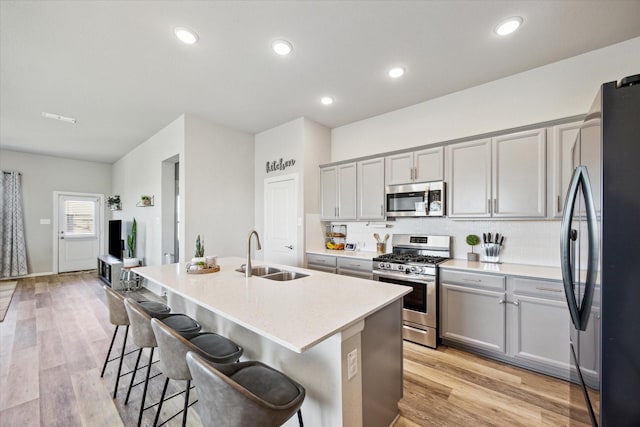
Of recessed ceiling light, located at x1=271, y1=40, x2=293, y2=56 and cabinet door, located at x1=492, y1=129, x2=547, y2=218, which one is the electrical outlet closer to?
cabinet door, located at x1=492, y1=129, x2=547, y2=218

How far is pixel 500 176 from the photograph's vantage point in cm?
275

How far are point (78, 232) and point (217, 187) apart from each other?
5.37 metres

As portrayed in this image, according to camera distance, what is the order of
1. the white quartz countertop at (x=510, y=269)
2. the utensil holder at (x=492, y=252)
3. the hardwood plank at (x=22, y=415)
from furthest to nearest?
the utensil holder at (x=492, y=252)
the white quartz countertop at (x=510, y=269)
the hardwood plank at (x=22, y=415)

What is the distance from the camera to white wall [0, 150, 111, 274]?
6.19 metres

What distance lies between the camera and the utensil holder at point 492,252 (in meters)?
2.95

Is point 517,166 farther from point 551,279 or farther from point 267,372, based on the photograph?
point 267,372

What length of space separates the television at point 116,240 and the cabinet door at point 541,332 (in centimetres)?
689

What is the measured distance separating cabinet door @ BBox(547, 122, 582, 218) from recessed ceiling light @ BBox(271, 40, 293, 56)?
8.35 ft

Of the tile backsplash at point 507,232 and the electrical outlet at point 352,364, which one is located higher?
the tile backsplash at point 507,232

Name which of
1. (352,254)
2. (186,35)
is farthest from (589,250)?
(186,35)

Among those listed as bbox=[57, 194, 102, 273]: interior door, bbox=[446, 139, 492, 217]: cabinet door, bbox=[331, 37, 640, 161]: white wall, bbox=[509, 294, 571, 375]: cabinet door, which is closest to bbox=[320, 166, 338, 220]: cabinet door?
bbox=[331, 37, 640, 161]: white wall

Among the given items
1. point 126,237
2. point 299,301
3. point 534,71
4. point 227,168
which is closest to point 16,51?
point 227,168

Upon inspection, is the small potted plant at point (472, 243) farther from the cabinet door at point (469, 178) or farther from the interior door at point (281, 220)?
the interior door at point (281, 220)

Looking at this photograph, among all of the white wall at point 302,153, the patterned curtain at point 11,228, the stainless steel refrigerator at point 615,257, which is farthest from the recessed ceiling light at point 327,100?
the patterned curtain at point 11,228
